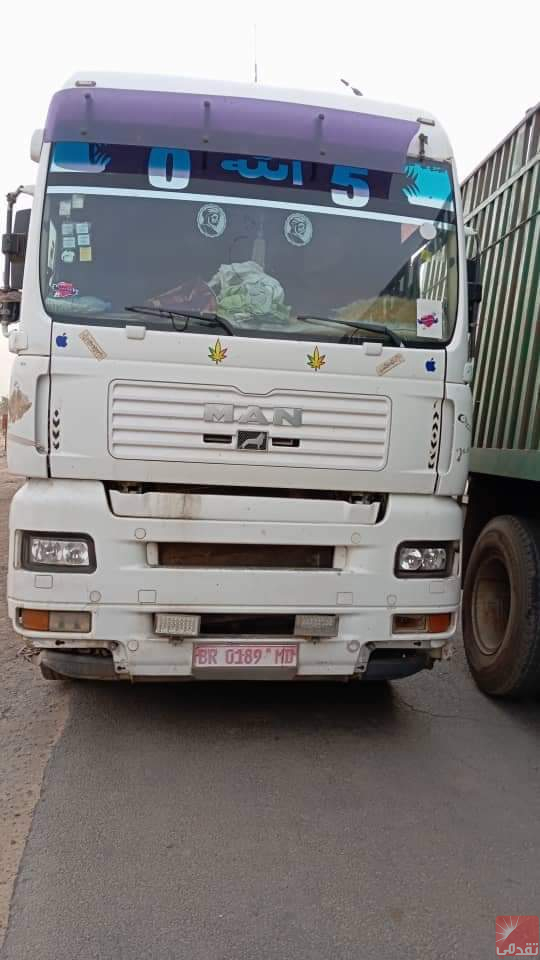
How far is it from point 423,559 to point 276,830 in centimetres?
145

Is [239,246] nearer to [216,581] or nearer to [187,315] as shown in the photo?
[187,315]

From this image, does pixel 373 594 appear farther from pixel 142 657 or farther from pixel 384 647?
pixel 142 657

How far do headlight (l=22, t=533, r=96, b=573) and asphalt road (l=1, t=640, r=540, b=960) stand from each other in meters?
0.91

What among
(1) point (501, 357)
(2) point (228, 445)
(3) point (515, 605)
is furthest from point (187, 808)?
A: (1) point (501, 357)

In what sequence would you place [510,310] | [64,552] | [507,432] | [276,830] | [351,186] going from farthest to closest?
[510,310], [507,432], [351,186], [64,552], [276,830]

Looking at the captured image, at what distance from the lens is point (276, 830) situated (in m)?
3.09

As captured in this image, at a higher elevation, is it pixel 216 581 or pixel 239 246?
pixel 239 246

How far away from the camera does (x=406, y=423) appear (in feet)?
12.5

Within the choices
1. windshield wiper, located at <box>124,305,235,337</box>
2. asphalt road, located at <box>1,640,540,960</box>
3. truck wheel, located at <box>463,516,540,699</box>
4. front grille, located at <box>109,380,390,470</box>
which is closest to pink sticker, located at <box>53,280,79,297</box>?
windshield wiper, located at <box>124,305,235,337</box>

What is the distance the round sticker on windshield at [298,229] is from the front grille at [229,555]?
58.5 inches

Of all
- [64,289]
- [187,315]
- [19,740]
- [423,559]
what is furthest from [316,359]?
[19,740]

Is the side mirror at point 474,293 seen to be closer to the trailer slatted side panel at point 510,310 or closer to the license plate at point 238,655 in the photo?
the trailer slatted side panel at point 510,310

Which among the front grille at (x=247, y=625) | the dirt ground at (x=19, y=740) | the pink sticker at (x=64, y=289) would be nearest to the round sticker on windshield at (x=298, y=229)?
the pink sticker at (x=64, y=289)
